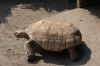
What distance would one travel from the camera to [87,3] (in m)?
8.45

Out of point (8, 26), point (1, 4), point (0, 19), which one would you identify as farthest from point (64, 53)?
point (1, 4)

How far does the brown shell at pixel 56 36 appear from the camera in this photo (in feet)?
18.7

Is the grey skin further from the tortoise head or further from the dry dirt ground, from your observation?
the tortoise head

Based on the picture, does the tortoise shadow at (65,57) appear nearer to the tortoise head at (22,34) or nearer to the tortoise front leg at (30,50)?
the tortoise front leg at (30,50)

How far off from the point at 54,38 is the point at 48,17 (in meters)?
2.32

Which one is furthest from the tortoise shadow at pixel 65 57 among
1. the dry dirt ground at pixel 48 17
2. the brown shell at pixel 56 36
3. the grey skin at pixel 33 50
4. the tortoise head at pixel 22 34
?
the tortoise head at pixel 22 34

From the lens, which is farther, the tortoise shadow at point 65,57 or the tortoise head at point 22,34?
the tortoise head at point 22,34

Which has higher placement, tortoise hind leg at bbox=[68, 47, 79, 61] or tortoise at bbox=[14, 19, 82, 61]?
tortoise at bbox=[14, 19, 82, 61]

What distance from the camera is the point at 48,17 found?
797 cm

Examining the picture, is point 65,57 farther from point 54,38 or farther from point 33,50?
point 33,50

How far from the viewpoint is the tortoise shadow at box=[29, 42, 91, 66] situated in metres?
5.71

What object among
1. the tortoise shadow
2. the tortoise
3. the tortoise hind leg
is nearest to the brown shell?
the tortoise

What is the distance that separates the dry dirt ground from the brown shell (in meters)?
0.34

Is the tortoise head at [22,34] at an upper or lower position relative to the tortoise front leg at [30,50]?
upper
